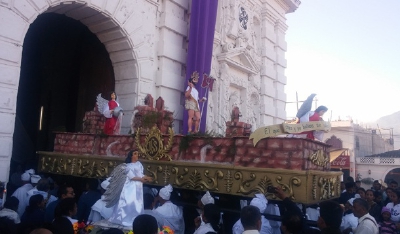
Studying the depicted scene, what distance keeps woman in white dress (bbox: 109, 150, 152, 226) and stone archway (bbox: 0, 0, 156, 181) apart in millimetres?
3833

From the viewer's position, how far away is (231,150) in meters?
6.36

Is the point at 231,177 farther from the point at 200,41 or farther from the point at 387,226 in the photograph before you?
the point at 200,41

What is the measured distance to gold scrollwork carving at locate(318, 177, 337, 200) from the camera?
19.1 feet

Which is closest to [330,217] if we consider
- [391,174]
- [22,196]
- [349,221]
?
[349,221]

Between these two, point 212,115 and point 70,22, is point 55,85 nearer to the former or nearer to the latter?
point 70,22

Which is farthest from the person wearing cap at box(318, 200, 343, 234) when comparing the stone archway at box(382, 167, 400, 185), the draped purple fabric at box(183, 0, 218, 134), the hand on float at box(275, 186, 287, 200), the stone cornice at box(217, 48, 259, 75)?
the stone archway at box(382, 167, 400, 185)

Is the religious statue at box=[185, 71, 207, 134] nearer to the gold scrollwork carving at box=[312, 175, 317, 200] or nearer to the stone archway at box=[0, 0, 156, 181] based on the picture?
the stone archway at box=[0, 0, 156, 181]

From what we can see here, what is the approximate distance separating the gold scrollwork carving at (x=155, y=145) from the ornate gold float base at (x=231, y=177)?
5.9 inches

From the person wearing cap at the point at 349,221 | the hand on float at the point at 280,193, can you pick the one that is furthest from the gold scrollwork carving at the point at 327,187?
the hand on float at the point at 280,193

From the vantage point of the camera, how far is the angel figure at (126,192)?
556 centimetres

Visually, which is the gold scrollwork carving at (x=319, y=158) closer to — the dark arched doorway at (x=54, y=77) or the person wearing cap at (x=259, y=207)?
the person wearing cap at (x=259, y=207)

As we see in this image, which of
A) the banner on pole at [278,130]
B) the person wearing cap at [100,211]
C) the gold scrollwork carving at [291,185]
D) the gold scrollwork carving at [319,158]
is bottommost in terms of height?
the person wearing cap at [100,211]

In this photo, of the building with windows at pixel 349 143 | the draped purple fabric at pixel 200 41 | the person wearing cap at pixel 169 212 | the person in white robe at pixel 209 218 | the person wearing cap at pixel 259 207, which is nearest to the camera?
the person in white robe at pixel 209 218

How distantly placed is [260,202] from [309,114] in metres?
3.08
